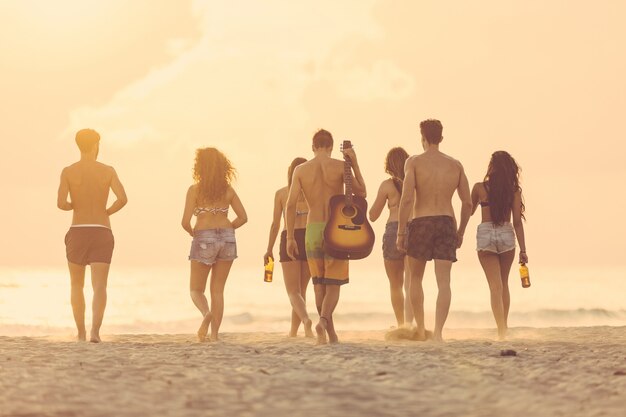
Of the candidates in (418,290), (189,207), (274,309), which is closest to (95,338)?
(189,207)

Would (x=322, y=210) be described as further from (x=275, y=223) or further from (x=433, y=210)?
(x=275, y=223)

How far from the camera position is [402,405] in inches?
256

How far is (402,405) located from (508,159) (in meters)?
5.91

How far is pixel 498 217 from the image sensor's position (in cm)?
1170

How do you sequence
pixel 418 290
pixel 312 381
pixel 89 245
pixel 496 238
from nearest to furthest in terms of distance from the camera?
pixel 312 381 → pixel 418 290 → pixel 89 245 → pixel 496 238

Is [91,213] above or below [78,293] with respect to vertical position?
above

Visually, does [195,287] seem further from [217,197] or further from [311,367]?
[311,367]

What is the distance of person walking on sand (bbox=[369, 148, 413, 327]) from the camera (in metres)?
12.0

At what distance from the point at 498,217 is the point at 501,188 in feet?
1.08

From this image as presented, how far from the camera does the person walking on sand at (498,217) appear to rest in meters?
11.7

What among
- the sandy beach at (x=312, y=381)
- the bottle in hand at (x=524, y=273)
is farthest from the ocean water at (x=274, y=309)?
the sandy beach at (x=312, y=381)

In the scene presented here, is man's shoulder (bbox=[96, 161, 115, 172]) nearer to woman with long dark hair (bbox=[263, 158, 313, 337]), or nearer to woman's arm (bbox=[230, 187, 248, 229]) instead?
woman's arm (bbox=[230, 187, 248, 229])

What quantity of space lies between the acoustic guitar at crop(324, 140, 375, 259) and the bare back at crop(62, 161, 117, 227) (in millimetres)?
2650

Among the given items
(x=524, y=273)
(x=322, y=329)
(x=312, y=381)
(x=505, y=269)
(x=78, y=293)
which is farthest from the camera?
(x=524, y=273)
